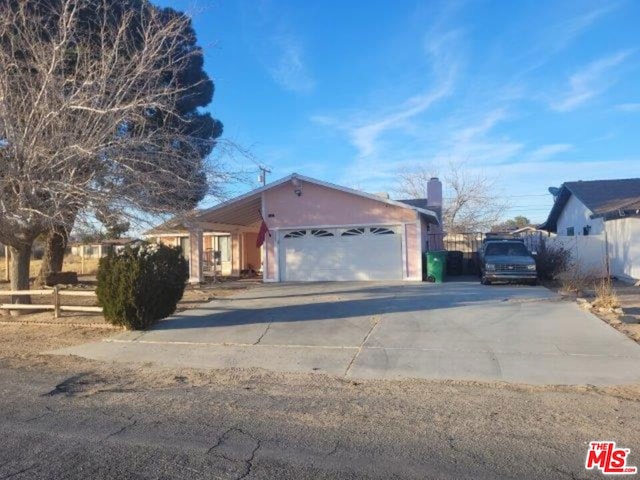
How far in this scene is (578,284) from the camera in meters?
16.9

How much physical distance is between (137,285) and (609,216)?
17.7 m

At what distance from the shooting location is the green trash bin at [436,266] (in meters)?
21.0

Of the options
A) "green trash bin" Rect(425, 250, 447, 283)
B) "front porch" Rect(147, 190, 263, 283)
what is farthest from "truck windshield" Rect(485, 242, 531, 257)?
"front porch" Rect(147, 190, 263, 283)

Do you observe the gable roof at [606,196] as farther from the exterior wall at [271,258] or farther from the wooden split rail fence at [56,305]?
the wooden split rail fence at [56,305]

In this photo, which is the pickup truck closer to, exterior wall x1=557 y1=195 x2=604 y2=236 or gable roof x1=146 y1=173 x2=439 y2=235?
gable roof x1=146 y1=173 x2=439 y2=235

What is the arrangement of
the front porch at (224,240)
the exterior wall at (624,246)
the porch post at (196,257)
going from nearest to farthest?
1. the exterior wall at (624,246)
2. the porch post at (196,257)
3. the front porch at (224,240)

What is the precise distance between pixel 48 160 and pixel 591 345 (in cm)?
1099

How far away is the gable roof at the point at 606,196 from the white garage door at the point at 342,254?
26.2 ft

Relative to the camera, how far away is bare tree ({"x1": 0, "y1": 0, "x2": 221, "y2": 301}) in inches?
466

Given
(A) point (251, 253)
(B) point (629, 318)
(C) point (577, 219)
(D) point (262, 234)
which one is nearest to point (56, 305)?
(D) point (262, 234)

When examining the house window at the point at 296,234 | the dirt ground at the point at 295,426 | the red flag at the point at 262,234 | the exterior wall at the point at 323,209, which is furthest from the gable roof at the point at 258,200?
the dirt ground at the point at 295,426

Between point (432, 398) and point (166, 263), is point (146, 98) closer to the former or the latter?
point (166, 263)

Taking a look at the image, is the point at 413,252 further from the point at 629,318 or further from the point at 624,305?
the point at 629,318

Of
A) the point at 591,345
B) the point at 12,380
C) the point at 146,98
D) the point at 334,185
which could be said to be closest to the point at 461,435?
the point at 591,345
